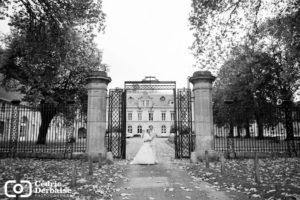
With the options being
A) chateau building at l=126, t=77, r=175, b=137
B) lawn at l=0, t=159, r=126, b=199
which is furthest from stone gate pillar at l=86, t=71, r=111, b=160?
chateau building at l=126, t=77, r=175, b=137

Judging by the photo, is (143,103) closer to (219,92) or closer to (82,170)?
(219,92)

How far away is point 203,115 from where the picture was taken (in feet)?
38.5

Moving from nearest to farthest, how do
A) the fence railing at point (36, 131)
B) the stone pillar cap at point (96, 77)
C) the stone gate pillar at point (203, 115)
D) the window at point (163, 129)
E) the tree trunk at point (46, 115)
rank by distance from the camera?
1. the stone gate pillar at point (203, 115)
2. the stone pillar cap at point (96, 77)
3. the fence railing at point (36, 131)
4. the tree trunk at point (46, 115)
5. the window at point (163, 129)

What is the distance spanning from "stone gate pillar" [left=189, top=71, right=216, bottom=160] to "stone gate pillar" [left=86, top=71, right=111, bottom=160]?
4.57 m

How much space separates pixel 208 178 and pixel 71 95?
A: 18.6 metres

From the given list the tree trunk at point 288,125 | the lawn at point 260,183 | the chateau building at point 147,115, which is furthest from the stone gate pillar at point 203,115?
the chateau building at point 147,115

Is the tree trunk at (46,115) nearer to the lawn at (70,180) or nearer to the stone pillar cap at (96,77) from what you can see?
the stone pillar cap at (96,77)

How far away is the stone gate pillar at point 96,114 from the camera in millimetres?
11469

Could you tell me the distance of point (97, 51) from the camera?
82.1 feet

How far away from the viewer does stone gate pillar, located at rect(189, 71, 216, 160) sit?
11602 millimetres

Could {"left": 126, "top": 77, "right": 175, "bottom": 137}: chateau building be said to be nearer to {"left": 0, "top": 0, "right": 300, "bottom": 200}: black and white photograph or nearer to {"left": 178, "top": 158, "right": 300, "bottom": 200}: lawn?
{"left": 0, "top": 0, "right": 300, "bottom": 200}: black and white photograph

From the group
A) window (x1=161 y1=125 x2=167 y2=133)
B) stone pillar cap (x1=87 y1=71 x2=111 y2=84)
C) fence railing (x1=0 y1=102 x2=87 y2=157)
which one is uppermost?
stone pillar cap (x1=87 y1=71 x2=111 y2=84)

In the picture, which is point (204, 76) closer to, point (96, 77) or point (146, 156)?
point (146, 156)

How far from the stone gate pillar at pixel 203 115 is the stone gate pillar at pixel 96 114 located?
457 centimetres
